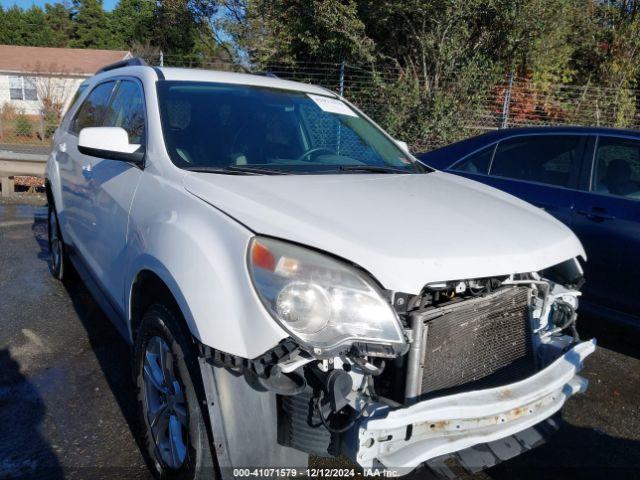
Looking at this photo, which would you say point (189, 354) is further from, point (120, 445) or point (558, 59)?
point (558, 59)

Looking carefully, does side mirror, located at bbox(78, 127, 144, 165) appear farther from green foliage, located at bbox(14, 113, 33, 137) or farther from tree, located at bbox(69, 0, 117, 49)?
tree, located at bbox(69, 0, 117, 49)

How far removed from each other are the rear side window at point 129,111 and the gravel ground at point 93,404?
1.53 m

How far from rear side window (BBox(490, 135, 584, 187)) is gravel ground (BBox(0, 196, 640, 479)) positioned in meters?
1.33

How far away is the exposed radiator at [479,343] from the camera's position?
83.0 inches

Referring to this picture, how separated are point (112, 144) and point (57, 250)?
266 centimetres

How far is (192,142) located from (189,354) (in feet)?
4.02

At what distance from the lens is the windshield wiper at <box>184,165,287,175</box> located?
264 cm

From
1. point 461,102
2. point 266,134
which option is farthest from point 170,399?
point 461,102

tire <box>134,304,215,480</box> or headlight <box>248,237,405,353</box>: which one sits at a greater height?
headlight <box>248,237,405,353</box>

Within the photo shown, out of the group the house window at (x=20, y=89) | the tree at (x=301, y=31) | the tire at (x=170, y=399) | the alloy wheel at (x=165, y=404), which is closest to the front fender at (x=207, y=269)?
the tire at (x=170, y=399)

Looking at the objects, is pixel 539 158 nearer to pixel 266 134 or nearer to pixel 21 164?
pixel 266 134

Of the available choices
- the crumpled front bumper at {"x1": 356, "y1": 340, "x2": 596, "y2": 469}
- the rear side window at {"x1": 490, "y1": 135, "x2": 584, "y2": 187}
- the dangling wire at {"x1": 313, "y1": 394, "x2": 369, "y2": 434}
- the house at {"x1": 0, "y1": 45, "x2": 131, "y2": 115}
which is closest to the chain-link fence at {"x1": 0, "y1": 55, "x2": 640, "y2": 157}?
the rear side window at {"x1": 490, "y1": 135, "x2": 584, "y2": 187}

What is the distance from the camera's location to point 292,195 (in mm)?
2369

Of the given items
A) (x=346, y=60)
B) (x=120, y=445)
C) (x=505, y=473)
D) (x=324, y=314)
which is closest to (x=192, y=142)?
(x=324, y=314)
